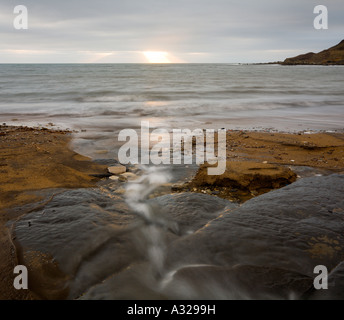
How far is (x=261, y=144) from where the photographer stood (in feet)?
20.5

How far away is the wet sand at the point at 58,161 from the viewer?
2905 mm

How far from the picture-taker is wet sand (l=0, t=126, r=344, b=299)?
2.91 meters

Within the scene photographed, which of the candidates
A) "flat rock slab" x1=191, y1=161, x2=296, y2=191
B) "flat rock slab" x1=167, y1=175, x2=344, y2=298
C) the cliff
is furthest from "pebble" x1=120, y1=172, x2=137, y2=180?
the cliff

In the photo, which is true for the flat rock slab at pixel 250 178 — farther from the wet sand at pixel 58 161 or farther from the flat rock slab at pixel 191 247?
the flat rock slab at pixel 191 247

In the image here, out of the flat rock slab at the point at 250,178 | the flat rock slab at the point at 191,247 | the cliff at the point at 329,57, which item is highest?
the cliff at the point at 329,57

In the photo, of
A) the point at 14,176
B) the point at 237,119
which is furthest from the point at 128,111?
the point at 14,176

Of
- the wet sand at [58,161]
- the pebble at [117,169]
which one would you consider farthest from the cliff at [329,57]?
the pebble at [117,169]

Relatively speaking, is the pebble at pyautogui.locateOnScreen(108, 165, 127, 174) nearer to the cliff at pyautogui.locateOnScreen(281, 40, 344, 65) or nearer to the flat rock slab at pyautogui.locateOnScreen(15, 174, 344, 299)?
the flat rock slab at pyautogui.locateOnScreen(15, 174, 344, 299)

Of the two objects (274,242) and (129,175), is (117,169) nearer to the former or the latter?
(129,175)

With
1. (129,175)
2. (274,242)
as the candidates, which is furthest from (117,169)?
(274,242)

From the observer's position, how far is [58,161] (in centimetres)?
484
